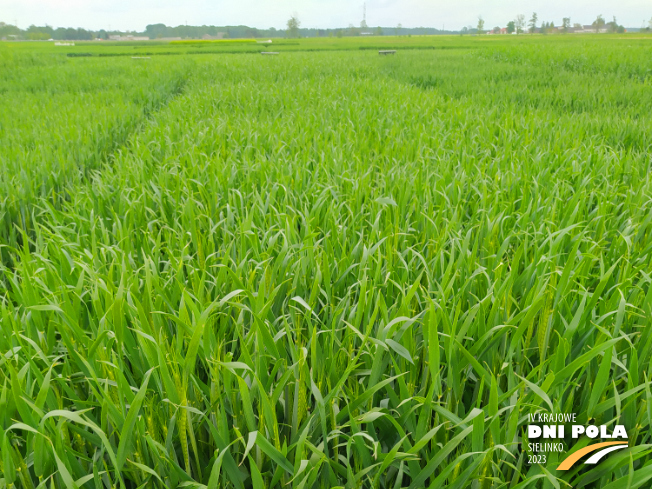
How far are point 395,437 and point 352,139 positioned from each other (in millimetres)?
2940

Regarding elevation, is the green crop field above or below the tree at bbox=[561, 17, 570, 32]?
below

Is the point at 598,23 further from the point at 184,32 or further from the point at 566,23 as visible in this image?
the point at 184,32

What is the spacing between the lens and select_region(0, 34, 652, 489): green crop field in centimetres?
84

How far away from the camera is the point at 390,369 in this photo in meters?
1.09

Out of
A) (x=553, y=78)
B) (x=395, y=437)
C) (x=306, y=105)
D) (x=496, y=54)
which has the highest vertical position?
(x=496, y=54)

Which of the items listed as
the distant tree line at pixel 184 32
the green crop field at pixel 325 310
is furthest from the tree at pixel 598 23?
the green crop field at pixel 325 310

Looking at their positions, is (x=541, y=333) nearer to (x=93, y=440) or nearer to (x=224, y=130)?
(x=93, y=440)

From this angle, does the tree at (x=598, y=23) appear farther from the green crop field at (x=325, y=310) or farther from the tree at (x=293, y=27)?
the green crop field at (x=325, y=310)

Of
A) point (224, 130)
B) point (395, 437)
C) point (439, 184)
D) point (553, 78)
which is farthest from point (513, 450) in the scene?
point (553, 78)

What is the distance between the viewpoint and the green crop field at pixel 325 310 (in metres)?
0.84

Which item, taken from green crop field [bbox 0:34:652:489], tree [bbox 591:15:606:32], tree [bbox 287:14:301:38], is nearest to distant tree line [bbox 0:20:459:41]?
tree [bbox 287:14:301:38]

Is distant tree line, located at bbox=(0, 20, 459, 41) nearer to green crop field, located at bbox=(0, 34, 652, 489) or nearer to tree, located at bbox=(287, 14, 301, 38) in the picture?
tree, located at bbox=(287, 14, 301, 38)

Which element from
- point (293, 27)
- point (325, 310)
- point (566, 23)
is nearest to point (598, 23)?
point (566, 23)

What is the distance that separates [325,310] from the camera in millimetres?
1213
